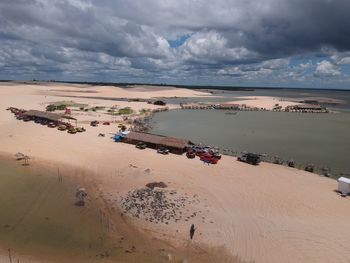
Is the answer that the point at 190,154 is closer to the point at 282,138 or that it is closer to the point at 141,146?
the point at 141,146

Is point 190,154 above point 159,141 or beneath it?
beneath

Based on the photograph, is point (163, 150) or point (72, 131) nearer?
point (163, 150)

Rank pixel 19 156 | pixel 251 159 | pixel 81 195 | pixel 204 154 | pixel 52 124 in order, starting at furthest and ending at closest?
pixel 52 124, pixel 204 154, pixel 251 159, pixel 19 156, pixel 81 195

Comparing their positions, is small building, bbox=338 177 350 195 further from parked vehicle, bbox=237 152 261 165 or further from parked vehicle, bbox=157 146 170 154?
parked vehicle, bbox=157 146 170 154

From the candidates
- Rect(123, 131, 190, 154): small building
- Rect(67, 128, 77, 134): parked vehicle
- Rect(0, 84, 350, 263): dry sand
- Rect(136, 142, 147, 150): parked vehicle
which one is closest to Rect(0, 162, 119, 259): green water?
Rect(0, 84, 350, 263): dry sand

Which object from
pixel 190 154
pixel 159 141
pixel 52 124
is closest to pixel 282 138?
pixel 190 154

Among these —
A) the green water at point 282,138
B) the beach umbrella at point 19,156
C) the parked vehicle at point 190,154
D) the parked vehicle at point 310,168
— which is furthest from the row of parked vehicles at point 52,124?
the parked vehicle at point 310,168
